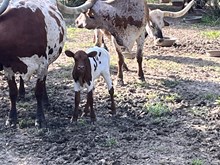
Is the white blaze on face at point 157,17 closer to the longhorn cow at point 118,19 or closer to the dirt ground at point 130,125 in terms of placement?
the dirt ground at point 130,125

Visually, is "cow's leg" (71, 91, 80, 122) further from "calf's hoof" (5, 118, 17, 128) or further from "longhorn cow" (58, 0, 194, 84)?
"longhorn cow" (58, 0, 194, 84)

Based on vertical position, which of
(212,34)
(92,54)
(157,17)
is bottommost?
(212,34)

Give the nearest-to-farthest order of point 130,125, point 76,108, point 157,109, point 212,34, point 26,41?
point 26,41, point 76,108, point 130,125, point 157,109, point 212,34

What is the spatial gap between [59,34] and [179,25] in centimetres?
981

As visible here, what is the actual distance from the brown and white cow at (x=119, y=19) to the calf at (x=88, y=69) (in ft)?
5.04

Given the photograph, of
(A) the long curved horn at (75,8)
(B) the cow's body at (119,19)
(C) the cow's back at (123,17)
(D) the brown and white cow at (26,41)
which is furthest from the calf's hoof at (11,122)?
(C) the cow's back at (123,17)

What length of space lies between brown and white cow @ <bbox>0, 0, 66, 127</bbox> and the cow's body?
1634 mm

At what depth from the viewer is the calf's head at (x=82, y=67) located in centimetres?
635

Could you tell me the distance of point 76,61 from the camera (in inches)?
251

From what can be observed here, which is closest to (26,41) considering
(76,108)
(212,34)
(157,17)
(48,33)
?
(48,33)

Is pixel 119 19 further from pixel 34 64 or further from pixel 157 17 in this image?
pixel 157 17

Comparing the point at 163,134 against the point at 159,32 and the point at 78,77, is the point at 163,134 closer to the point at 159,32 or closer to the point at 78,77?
the point at 78,77

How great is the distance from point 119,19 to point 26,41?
2.53m

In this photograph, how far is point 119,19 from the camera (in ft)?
27.9
